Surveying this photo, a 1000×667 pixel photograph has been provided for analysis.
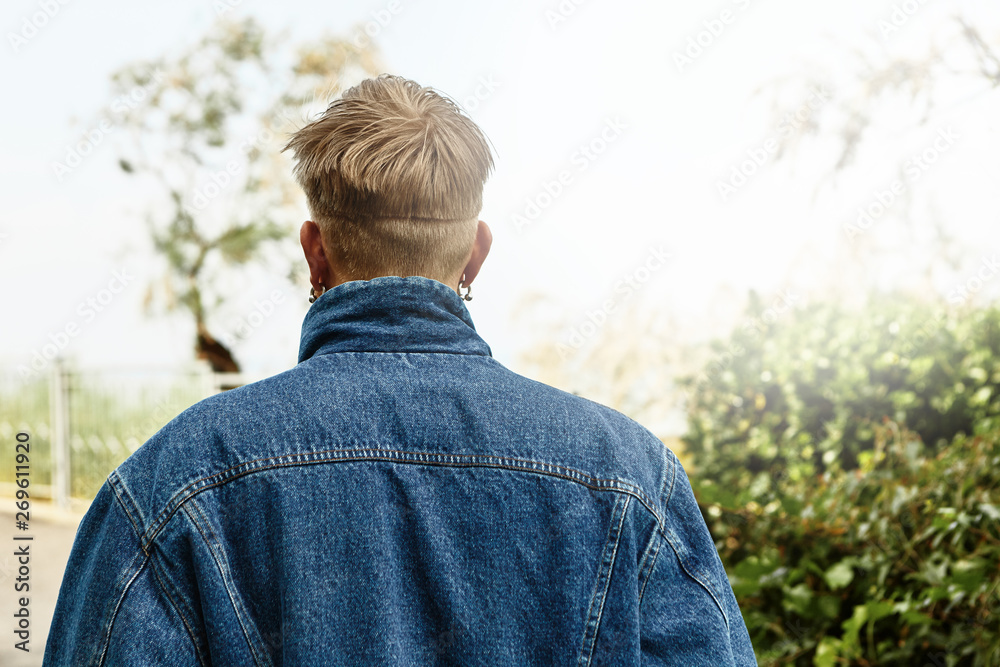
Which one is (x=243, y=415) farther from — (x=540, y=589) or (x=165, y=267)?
(x=165, y=267)

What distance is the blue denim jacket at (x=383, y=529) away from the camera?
2.88ft

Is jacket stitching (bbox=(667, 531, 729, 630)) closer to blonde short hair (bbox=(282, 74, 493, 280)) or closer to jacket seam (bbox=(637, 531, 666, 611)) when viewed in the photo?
jacket seam (bbox=(637, 531, 666, 611))

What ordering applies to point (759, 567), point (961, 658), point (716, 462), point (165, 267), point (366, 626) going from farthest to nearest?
1. point (165, 267)
2. point (716, 462)
3. point (759, 567)
4. point (961, 658)
5. point (366, 626)

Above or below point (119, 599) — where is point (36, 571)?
below

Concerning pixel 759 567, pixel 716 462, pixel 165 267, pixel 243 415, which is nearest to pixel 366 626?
pixel 243 415

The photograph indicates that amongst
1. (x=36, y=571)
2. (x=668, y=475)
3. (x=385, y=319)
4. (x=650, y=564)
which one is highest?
(x=385, y=319)

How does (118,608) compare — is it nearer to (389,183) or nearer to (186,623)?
(186,623)

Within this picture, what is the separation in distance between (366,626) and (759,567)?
1.91 metres

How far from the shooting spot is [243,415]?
0.91 metres

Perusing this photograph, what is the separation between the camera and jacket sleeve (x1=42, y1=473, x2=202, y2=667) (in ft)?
2.82

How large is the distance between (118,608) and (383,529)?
0.31 m

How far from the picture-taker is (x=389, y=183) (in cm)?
97

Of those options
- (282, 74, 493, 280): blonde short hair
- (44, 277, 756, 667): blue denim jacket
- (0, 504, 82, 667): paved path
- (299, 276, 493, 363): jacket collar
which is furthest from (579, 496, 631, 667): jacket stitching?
(0, 504, 82, 667): paved path

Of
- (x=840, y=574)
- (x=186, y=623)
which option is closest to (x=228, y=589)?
(x=186, y=623)
